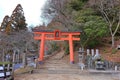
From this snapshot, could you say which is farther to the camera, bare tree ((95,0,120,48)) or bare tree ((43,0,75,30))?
bare tree ((43,0,75,30))

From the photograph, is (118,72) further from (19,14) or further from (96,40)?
(19,14)

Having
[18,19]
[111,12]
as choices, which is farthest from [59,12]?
[18,19]

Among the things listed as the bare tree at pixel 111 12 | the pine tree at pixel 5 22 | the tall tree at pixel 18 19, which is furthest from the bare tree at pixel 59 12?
the pine tree at pixel 5 22

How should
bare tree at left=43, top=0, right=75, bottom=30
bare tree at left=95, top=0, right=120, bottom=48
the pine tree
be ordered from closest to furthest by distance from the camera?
bare tree at left=95, top=0, right=120, bottom=48
bare tree at left=43, top=0, right=75, bottom=30
the pine tree


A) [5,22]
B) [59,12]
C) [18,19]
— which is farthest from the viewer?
[5,22]

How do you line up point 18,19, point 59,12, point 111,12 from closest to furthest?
point 111,12 → point 59,12 → point 18,19

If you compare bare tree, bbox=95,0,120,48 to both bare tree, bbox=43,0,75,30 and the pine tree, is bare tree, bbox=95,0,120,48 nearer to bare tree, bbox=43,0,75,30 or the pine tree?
bare tree, bbox=43,0,75,30

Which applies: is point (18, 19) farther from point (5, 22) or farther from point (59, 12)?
point (59, 12)

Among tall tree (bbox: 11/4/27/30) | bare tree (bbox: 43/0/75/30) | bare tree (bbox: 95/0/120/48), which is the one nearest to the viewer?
bare tree (bbox: 95/0/120/48)

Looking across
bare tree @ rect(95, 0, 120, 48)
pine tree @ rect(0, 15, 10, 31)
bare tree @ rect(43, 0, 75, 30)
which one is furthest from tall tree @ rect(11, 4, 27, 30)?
bare tree @ rect(95, 0, 120, 48)

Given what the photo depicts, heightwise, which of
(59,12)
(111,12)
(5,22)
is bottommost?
(111,12)

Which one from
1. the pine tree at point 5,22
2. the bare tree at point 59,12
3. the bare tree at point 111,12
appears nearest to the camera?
the bare tree at point 111,12

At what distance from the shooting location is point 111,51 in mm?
19156

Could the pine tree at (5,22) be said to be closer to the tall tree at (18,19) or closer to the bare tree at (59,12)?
the tall tree at (18,19)
